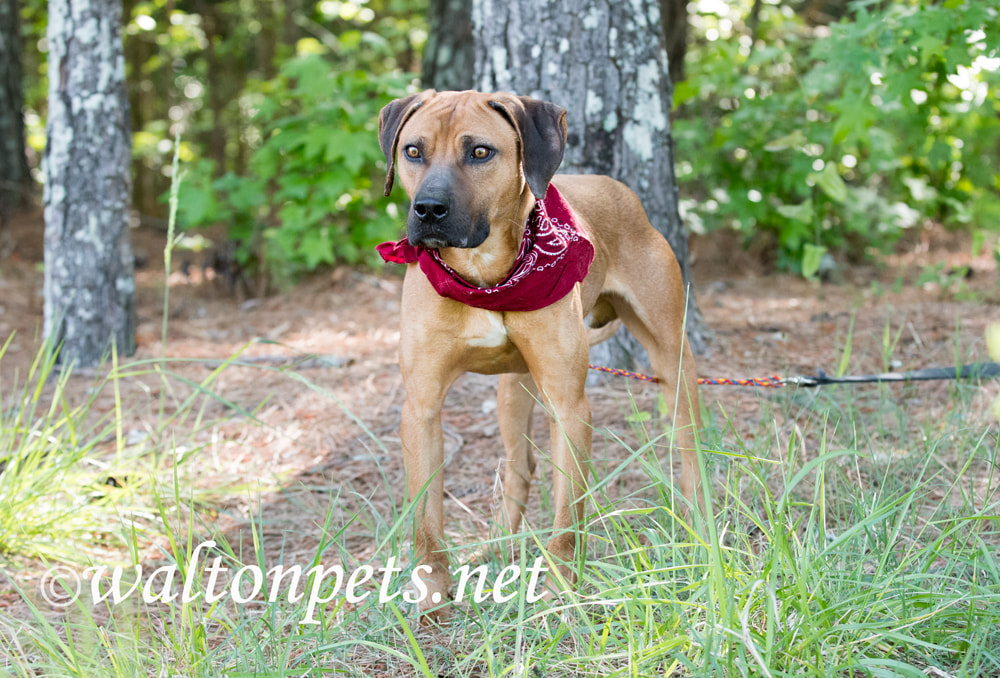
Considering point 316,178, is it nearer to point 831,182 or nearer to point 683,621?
point 831,182

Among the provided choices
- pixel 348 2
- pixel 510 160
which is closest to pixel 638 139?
pixel 510 160

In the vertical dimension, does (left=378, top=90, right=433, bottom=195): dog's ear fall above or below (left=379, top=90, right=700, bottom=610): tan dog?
above

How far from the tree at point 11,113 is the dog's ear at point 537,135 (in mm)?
9825

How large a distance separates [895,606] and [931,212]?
744 centimetres

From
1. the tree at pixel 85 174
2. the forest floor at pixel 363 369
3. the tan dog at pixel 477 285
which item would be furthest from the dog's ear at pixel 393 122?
the tree at pixel 85 174

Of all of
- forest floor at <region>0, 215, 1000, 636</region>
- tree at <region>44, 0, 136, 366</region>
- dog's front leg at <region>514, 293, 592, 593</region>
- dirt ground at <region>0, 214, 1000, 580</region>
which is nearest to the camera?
dog's front leg at <region>514, 293, 592, 593</region>

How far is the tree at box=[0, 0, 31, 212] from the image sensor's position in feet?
34.4

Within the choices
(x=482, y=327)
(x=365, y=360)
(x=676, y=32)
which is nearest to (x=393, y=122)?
(x=482, y=327)

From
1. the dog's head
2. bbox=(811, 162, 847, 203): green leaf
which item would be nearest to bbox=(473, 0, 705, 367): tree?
bbox=(811, 162, 847, 203): green leaf

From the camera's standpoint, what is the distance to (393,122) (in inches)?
115

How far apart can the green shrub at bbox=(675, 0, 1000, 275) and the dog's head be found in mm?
2836

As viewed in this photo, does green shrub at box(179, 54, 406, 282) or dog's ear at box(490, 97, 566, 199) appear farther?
green shrub at box(179, 54, 406, 282)

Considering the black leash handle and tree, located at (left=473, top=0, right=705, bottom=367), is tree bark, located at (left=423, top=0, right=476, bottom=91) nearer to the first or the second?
tree, located at (left=473, top=0, right=705, bottom=367)

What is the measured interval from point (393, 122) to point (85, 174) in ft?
11.7
